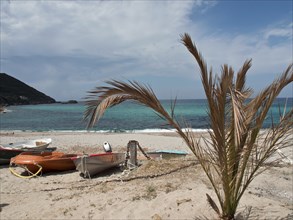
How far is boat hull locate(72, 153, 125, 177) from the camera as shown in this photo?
881 cm

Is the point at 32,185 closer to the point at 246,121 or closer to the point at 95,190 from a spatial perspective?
the point at 95,190

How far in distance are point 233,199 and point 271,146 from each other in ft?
2.94

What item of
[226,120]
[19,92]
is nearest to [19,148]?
[226,120]

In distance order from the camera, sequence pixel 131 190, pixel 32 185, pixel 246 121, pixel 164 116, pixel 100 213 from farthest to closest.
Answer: pixel 32 185 < pixel 131 190 < pixel 100 213 < pixel 164 116 < pixel 246 121

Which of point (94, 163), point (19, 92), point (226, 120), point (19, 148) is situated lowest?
point (19, 148)

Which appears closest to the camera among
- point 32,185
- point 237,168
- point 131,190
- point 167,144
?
point 237,168

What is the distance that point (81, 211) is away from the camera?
551 centimetres

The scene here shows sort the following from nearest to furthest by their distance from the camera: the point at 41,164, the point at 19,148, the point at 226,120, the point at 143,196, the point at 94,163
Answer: the point at 226,120 → the point at 143,196 → the point at 94,163 → the point at 41,164 → the point at 19,148

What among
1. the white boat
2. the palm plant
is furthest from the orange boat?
the palm plant

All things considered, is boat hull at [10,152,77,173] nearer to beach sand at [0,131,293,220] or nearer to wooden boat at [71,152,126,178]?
beach sand at [0,131,293,220]

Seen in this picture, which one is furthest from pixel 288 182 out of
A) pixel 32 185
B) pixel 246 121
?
pixel 32 185

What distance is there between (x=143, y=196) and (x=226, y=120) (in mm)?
2589

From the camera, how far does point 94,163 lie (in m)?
9.02

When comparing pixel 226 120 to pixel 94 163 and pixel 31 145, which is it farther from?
pixel 31 145
